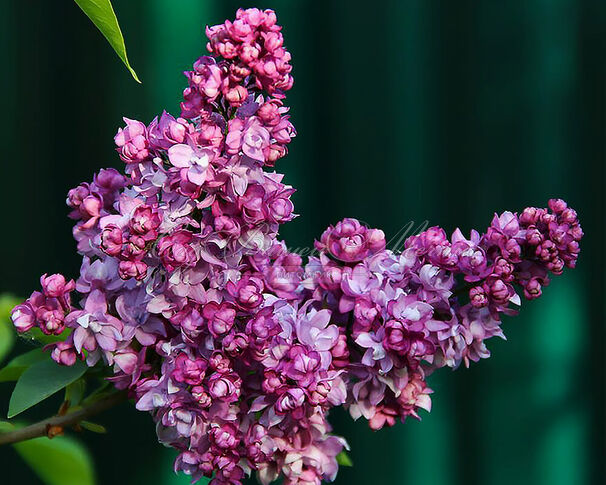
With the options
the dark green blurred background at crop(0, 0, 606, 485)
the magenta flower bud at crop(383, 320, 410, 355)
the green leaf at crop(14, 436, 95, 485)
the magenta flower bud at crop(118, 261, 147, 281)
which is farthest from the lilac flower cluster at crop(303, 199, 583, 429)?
the dark green blurred background at crop(0, 0, 606, 485)

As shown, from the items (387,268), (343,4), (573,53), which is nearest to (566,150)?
(573,53)

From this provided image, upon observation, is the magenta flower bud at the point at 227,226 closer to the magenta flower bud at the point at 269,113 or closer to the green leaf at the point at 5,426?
the magenta flower bud at the point at 269,113

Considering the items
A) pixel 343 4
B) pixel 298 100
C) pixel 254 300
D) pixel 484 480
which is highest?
pixel 343 4

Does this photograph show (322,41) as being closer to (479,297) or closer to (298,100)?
(298,100)

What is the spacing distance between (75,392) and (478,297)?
0.26 metres

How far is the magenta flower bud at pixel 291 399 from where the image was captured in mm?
435

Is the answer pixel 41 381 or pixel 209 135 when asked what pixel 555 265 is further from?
pixel 41 381

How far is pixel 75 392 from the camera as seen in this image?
55cm

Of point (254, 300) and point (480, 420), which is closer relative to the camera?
point (254, 300)

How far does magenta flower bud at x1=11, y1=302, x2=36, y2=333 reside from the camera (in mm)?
460

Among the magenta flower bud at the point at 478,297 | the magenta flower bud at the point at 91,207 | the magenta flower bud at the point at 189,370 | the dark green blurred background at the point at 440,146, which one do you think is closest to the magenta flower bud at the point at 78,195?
the magenta flower bud at the point at 91,207

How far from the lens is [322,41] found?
56.1 inches

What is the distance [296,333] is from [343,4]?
1.05 metres

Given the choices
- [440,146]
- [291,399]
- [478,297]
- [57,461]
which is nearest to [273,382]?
[291,399]
